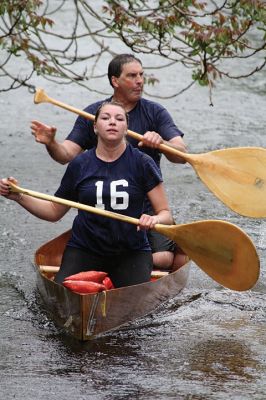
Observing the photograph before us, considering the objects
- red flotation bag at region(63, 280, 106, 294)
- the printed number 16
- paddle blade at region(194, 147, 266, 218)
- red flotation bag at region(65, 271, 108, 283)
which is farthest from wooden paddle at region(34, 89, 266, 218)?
red flotation bag at region(63, 280, 106, 294)

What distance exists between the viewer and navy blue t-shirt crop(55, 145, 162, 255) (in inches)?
313

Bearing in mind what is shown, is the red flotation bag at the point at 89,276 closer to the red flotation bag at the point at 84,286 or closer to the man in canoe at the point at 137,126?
the red flotation bag at the point at 84,286

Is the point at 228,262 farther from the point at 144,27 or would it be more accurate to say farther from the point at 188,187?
the point at 188,187

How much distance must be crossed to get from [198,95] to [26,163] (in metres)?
5.05

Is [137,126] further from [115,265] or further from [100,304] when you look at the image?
[100,304]

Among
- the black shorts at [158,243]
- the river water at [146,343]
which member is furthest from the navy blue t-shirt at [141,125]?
the river water at [146,343]

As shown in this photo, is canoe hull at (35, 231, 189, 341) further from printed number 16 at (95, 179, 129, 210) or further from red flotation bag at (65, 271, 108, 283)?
printed number 16 at (95, 179, 129, 210)

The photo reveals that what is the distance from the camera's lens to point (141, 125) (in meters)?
9.11

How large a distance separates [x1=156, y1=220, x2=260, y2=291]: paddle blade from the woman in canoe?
0.57 ft

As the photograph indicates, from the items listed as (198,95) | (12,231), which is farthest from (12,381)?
(198,95)

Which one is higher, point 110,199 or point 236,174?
point 236,174

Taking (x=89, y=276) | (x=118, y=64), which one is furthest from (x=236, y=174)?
(x=89, y=276)

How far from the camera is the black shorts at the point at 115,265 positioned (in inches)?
322

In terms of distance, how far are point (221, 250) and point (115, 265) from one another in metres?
0.77
